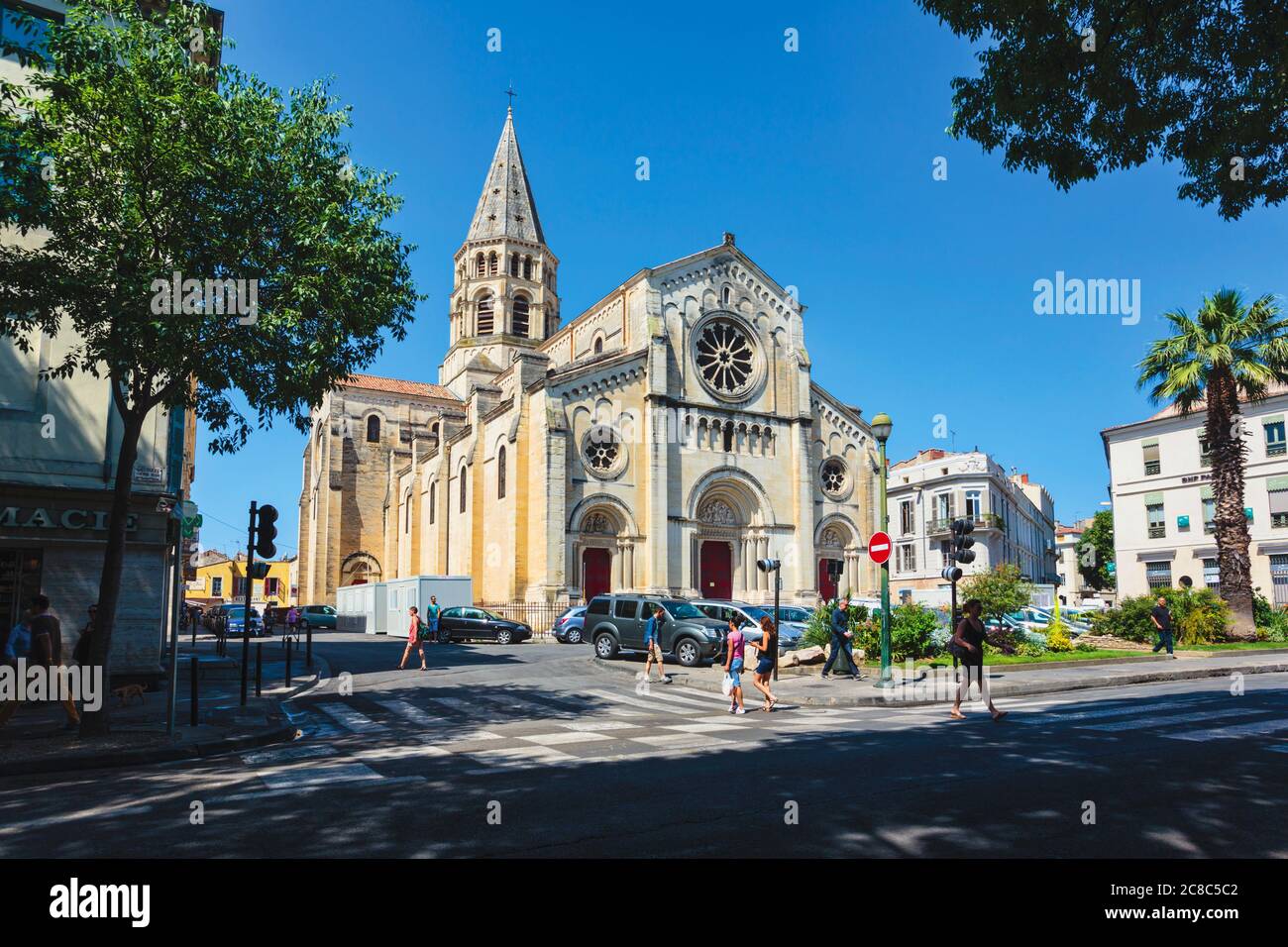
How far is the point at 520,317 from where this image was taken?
5609cm

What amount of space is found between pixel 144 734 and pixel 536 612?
2409 centimetres

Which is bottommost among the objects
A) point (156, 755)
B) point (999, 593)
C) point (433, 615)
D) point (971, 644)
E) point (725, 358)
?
point (156, 755)

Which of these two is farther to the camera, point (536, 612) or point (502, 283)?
point (502, 283)

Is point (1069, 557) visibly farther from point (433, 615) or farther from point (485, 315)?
point (433, 615)

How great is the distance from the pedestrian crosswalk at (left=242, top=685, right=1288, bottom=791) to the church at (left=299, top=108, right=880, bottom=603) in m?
20.2

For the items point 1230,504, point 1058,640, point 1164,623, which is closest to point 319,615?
point 1058,640

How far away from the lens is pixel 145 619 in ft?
49.2

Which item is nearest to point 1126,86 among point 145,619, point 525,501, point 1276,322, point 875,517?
point 145,619

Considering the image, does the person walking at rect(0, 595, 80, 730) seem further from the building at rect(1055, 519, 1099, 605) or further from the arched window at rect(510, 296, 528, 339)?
the building at rect(1055, 519, 1099, 605)

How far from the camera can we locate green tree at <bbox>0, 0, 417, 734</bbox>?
1048cm

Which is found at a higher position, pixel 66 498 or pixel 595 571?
pixel 66 498

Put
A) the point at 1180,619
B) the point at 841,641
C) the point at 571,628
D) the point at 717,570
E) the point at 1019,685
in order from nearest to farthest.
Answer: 1. the point at 1019,685
2. the point at 841,641
3. the point at 1180,619
4. the point at 571,628
5. the point at 717,570
